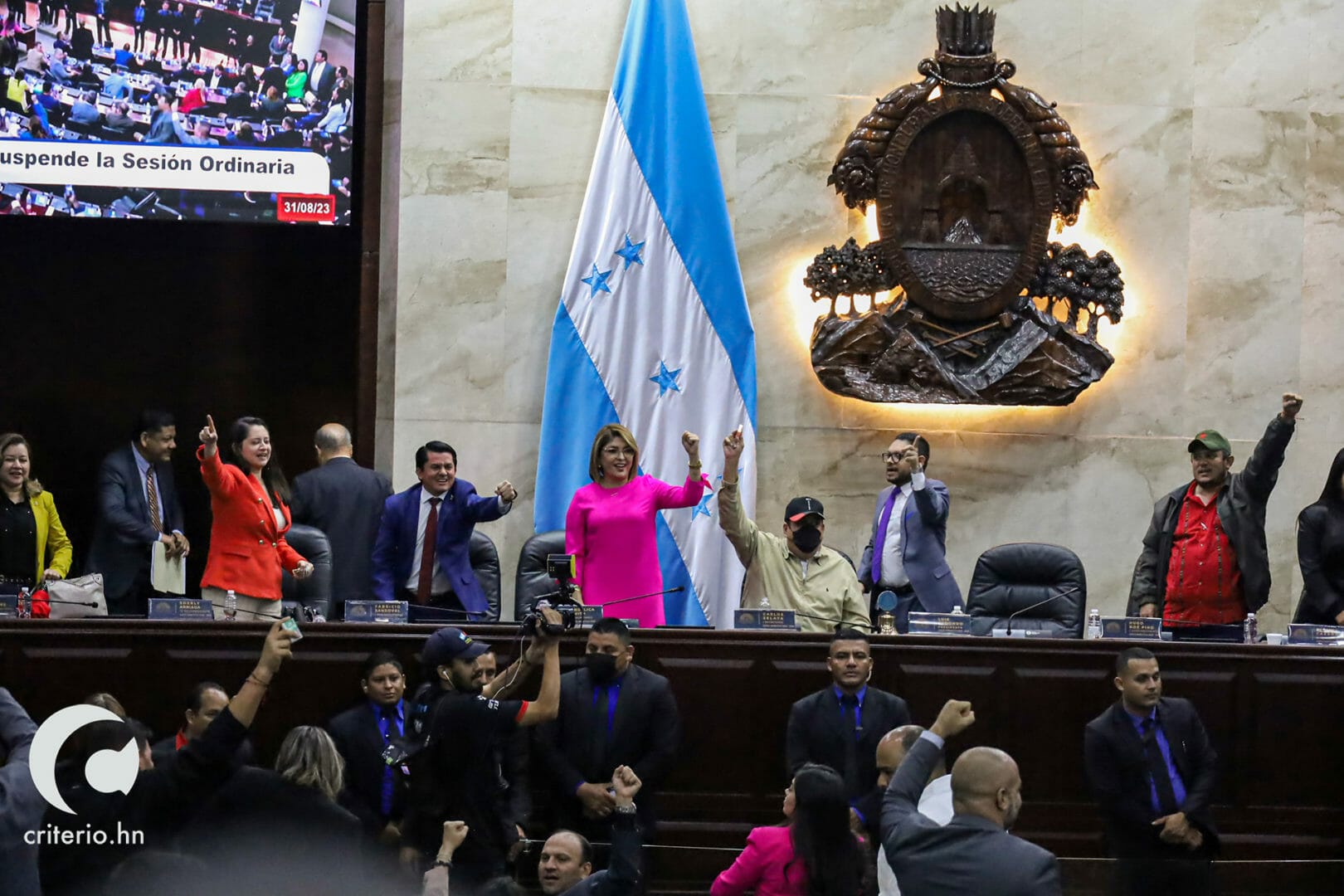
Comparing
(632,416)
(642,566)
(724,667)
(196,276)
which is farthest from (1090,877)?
(196,276)

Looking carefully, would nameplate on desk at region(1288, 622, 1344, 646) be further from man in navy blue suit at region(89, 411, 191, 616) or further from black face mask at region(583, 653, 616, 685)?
man in navy blue suit at region(89, 411, 191, 616)

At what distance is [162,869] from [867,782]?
9.19 ft

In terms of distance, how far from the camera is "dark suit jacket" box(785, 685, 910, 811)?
6.39 meters

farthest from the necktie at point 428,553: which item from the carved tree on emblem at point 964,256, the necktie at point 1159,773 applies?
the necktie at point 1159,773

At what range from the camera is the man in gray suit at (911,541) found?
770 centimetres

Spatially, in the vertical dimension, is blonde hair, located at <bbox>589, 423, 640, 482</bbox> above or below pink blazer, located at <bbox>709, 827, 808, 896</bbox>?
above

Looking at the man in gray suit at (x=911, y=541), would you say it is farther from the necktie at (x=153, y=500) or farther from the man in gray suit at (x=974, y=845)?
the man in gray suit at (x=974, y=845)

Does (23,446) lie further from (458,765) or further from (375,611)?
(458,765)

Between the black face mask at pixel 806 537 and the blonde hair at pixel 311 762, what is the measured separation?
2.74 m

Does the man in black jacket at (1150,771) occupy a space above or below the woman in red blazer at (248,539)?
below

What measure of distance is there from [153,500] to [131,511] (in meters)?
0.12

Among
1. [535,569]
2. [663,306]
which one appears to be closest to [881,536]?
[535,569]

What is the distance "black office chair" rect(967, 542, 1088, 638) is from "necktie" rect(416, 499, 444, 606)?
2.40 metres

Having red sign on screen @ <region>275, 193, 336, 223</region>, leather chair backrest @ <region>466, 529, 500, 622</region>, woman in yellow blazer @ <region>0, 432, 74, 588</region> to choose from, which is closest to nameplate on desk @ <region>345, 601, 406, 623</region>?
leather chair backrest @ <region>466, 529, 500, 622</region>
